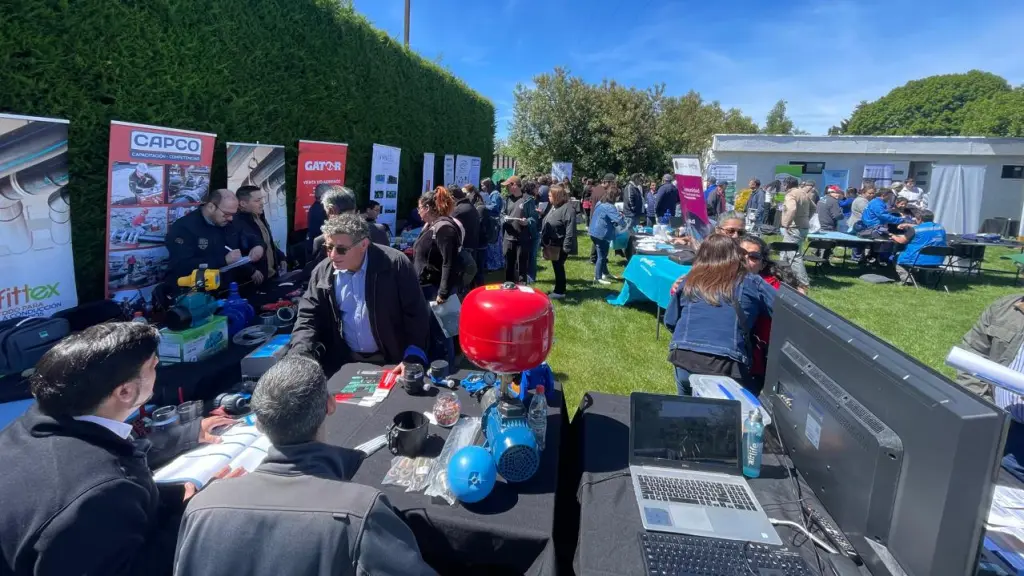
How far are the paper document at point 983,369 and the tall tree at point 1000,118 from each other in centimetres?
4421

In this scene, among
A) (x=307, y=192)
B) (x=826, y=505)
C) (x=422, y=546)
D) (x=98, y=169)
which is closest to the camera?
(x=826, y=505)

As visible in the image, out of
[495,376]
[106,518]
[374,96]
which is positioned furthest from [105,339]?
[374,96]

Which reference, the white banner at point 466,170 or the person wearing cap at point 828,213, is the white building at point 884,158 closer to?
the person wearing cap at point 828,213

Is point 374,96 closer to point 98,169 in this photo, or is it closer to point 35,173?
point 98,169

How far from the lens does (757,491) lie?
1761mm

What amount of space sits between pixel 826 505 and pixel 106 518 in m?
2.04

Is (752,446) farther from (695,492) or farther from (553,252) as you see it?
(553,252)

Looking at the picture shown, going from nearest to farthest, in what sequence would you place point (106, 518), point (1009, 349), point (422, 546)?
point (106, 518), point (422, 546), point (1009, 349)

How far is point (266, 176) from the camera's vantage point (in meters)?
5.88

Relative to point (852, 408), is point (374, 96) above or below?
above

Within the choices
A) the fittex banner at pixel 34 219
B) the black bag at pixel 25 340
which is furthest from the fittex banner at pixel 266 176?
the black bag at pixel 25 340

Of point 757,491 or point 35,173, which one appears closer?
point 757,491

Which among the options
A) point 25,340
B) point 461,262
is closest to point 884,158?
point 461,262

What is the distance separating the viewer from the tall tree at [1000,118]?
3212 centimetres
